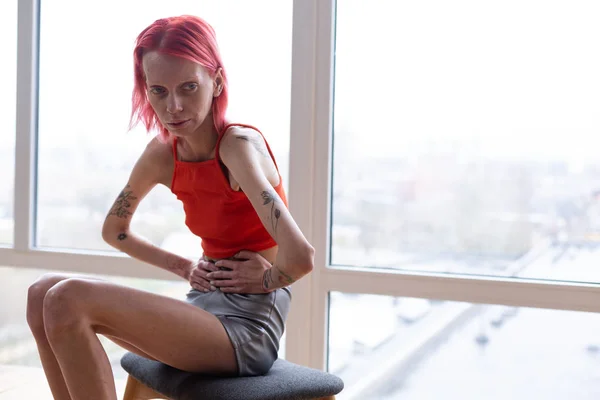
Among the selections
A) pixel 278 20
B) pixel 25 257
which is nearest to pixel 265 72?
pixel 278 20

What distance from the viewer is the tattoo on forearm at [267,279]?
1.69 m

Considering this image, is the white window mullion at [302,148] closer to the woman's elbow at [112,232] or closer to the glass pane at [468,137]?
the glass pane at [468,137]

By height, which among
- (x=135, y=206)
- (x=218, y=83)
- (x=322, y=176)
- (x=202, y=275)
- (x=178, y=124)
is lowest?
(x=202, y=275)

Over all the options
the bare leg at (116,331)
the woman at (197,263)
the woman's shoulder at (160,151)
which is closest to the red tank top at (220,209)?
the woman at (197,263)

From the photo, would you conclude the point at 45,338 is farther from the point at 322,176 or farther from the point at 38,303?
the point at 322,176

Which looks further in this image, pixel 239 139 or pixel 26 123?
pixel 26 123

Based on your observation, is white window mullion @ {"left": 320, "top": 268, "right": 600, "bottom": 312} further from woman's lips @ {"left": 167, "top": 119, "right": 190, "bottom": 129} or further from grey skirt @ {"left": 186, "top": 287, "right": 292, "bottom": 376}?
woman's lips @ {"left": 167, "top": 119, "right": 190, "bottom": 129}

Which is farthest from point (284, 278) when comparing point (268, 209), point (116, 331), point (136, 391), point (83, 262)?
point (83, 262)

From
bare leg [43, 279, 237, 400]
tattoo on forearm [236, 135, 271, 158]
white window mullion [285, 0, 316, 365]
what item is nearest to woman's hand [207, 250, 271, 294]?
bare leg [43, 279, 237, 400]

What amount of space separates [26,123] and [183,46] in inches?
50.3

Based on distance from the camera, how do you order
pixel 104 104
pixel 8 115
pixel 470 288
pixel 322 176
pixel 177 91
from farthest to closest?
pixel 8 115 → pixel 104 104 → pixel 322 176 → pixel 470 288 → pixel 177 91

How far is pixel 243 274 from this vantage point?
174 cm

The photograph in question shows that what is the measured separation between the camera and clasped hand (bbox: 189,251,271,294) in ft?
5.70

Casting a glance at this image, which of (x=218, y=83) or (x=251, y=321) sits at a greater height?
(x=218, y=83)
